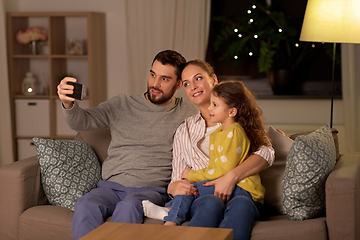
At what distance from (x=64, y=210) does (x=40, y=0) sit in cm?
290

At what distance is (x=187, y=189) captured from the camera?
6.33ft

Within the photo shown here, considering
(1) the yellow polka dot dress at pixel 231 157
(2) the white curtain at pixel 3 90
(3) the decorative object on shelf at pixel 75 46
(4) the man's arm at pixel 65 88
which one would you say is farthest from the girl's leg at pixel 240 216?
(2) the white curtain at pixel 3 90

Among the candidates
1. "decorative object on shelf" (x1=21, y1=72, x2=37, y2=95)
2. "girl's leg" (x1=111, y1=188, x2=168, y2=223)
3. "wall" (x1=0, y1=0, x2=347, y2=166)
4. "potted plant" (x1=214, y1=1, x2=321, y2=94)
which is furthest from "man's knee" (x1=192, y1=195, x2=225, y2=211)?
"decorative object on shelf" (x1=21, y1=72, x2=37, y2=95)

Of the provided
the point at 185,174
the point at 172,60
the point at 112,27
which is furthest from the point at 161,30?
the point at 185,174

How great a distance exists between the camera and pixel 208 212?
1.74 metres

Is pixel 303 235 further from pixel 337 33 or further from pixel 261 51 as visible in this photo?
pixel 261 51

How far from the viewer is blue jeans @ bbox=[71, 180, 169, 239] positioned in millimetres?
1853

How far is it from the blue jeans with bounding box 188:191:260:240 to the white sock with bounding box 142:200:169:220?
0.16 metres

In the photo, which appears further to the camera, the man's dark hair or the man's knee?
the man's dark hair

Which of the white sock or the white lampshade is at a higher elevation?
the white lampshade

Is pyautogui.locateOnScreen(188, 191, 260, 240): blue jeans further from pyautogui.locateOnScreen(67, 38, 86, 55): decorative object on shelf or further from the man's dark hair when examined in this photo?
pyautogui.locateOnScreen(67, 38, 86, 55): decorative object on shelf

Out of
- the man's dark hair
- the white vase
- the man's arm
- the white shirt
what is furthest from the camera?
the white vase

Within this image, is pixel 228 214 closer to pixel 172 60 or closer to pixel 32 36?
pixel 172 60

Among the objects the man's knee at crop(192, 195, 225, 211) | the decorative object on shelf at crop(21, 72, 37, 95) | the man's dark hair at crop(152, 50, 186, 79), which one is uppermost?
the man's dark hair at crop(152, 50, 186, 79)
